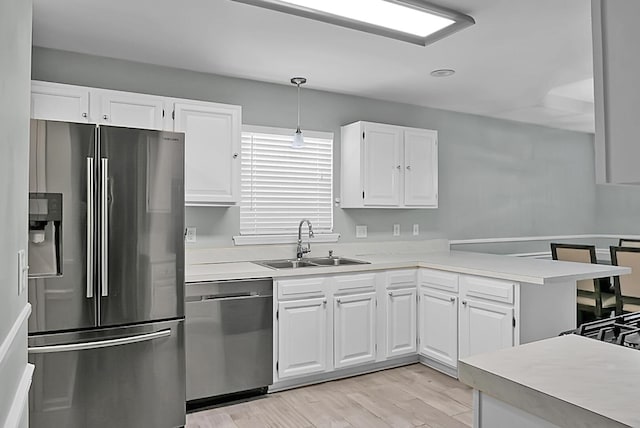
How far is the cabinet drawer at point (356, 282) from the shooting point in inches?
135

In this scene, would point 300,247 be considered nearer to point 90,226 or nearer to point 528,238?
point 90,226

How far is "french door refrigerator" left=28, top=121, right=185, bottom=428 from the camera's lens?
2.34 meters

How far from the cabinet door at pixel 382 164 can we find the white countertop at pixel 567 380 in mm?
2850

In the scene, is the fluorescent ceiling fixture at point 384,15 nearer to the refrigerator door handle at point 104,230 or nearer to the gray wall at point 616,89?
the refrigerator door handle at point 104,230

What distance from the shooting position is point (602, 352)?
1.18 metres

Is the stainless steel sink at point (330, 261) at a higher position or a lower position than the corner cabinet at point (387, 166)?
lower

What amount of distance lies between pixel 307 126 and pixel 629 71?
11.5 ft

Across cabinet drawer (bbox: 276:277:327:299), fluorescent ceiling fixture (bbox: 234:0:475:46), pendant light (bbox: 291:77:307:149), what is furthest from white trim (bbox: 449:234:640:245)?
fluorescent ceiling fixture (bbox: 234:0:475:46)

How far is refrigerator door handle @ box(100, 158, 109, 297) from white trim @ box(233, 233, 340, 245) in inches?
53.1

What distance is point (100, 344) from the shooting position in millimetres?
2439

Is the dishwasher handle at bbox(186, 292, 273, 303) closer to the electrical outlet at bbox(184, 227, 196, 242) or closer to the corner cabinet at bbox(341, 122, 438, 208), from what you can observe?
the electrical outlet at bbox(184, 227, 196, 242)

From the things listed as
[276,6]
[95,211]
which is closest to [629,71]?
[276,6]

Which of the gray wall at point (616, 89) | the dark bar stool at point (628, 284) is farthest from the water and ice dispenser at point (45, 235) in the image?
the dark bar stool at point (628, 284)

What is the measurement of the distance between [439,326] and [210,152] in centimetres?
219
